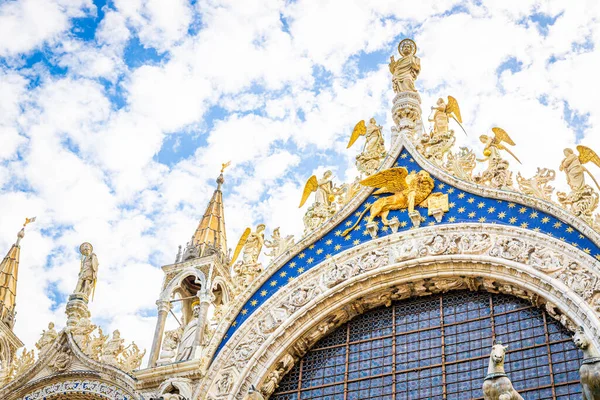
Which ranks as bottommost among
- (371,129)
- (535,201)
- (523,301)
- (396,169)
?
(523,301)

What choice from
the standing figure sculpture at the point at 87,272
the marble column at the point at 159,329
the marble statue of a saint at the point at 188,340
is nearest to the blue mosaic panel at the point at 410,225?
the marble statue of a saint at the point at 188,340

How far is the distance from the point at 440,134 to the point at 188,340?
6.82 meters

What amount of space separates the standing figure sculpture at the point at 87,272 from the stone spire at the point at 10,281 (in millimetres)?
2832

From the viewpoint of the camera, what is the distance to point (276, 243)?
18297 mm

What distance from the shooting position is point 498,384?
1211cm

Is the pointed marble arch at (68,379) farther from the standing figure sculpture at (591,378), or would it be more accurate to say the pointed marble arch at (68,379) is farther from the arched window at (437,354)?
the standing figure sculpture at (591,378)

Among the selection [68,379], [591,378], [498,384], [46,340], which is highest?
[46,340]

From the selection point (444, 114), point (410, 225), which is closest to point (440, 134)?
point (444, 114)

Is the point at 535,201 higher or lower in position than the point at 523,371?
higher

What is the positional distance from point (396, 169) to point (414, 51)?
4.36 m

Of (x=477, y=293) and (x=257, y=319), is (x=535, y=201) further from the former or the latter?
(x=257, y=319)

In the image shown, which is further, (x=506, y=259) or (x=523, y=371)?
(x=506, y=259)

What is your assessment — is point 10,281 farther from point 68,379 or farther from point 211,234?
point 211,234

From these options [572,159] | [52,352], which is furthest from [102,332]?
[572,159]
